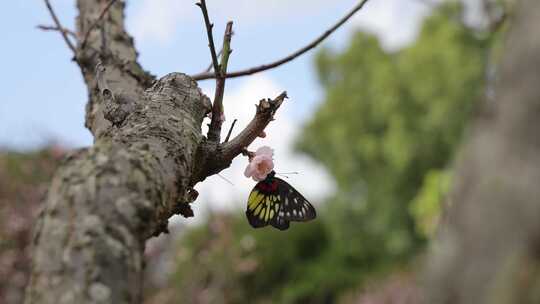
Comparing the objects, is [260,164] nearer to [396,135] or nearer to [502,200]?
[502,200]

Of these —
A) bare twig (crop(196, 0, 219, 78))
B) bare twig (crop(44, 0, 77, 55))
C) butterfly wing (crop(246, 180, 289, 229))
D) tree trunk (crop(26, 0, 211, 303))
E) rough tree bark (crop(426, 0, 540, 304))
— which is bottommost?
rough tree bark (crop(426, 0, 540, 304))

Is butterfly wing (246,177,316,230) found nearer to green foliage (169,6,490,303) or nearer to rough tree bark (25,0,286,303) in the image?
rough tree bark (25,0,286,303)

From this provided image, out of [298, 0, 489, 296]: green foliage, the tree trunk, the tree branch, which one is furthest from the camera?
[298, 0, 489, 296]: green foliage

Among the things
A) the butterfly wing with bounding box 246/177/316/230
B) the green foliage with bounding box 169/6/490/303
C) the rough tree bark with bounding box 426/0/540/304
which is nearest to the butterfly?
the butterfly wing with bounding box 246/177/316/230

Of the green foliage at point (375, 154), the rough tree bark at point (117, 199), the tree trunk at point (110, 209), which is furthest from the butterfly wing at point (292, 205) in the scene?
the green foliage at point (375, 154)

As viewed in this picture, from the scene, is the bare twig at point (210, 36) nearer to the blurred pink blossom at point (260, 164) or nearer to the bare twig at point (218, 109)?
the bare twig at point (218, 109)

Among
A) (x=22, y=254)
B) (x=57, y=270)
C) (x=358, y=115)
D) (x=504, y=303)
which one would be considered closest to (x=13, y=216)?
(x=22, y=254)
